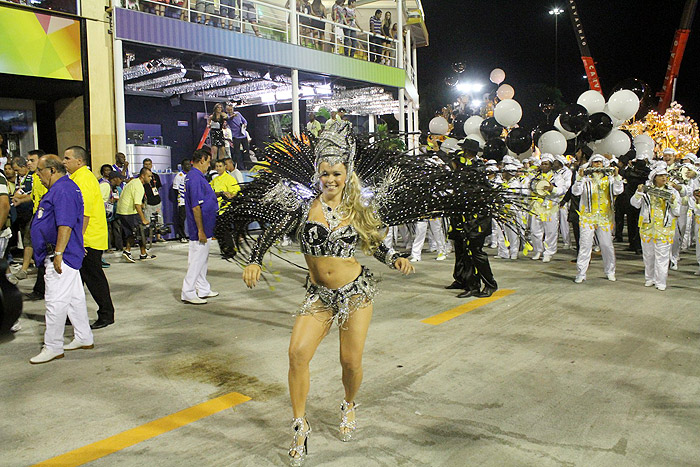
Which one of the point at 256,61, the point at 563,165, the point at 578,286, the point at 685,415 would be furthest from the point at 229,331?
the point at 256,61

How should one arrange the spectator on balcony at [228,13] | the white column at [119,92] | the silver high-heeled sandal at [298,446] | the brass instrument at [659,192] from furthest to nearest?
1. the spectator on balcony at [228,13]
2. the white column at [119,92]
3. the brass instrument at [659,192]
4. the silver high-heeled sandal at [298,446]

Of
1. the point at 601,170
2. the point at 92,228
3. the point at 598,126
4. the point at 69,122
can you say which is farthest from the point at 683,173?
the point at 69,122

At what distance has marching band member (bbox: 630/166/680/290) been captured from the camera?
27.1 feet

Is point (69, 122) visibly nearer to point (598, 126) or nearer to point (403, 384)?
point (598, 126)

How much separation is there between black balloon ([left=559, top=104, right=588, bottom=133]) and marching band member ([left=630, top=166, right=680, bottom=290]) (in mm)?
2106

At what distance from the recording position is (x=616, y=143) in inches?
412

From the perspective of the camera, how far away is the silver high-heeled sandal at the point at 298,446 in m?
3.27

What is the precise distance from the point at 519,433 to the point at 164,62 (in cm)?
1459

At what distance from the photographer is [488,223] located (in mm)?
7973

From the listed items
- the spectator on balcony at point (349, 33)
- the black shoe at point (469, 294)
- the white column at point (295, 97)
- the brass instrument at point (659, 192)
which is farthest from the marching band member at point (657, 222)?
the spectator on balcony at point (349, 33)

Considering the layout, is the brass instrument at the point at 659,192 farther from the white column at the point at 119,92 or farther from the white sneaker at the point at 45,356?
the white column at the point at 119,92

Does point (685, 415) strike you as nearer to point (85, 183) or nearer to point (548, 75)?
point (85, 183)

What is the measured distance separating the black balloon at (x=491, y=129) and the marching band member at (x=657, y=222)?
357 centimetres

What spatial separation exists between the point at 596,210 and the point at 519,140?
2.60 m
